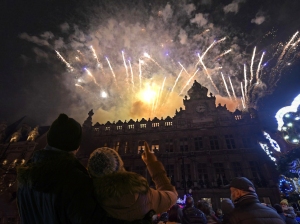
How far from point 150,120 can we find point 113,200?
2489 centimetres

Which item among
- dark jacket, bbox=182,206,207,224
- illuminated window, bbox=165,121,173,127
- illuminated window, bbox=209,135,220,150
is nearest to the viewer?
dark jacket, bbox=182,206,207,224

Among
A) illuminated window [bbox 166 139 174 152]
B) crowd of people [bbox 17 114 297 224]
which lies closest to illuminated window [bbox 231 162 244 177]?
illuminated window [bbox 166 139 174 152]

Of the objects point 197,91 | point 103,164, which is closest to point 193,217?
point 103,164

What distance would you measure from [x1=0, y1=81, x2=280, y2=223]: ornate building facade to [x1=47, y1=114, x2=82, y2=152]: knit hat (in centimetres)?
1661

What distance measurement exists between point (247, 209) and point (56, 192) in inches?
112

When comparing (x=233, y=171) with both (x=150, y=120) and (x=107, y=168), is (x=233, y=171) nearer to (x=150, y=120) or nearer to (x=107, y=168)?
(x=150, y=120)

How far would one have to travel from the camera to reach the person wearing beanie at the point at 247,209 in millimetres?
2514

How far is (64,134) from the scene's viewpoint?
5.64ft

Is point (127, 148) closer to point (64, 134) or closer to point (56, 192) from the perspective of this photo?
point (64, 134)

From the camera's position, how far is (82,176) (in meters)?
1.38

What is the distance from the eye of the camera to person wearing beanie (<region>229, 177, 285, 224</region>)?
8.25ft

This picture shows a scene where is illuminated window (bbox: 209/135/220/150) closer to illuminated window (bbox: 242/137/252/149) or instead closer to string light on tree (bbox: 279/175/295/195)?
illuminated window (bbox: 242/137/252/149)

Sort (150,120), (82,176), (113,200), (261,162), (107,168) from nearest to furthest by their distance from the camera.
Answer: (113,200) → (82,176) → (107,168) → (261,162) → (150,120)

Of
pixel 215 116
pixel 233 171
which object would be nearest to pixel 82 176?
pixel 233 171
